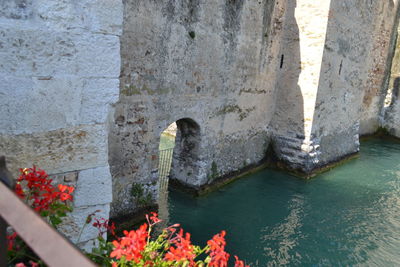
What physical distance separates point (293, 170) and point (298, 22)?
346 cm

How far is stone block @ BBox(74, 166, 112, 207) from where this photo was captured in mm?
1905

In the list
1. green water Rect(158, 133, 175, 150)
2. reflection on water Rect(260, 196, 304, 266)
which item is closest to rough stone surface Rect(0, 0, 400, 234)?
reflection on water Rect(260, 196, 304, 266)

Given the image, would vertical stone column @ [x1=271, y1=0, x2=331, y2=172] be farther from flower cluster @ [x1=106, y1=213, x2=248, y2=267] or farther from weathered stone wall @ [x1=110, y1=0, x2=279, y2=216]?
flower cluster @ [x1=106, y1=213, x2=248, y2=267]

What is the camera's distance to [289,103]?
827 cm

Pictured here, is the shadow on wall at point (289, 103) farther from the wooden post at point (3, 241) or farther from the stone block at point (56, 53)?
the wooden post at point (3, 241)

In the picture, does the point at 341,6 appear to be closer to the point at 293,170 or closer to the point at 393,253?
the point at 293,170

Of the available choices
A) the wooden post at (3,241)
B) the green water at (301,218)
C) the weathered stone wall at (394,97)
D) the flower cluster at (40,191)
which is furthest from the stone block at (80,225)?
the weathered stone wall at (394,97)

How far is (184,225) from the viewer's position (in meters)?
5.26

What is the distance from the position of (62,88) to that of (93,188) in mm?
597

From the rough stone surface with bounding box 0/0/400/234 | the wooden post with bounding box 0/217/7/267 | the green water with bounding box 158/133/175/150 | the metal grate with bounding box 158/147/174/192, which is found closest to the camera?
the wooden post with bounding box 0/217/7/267

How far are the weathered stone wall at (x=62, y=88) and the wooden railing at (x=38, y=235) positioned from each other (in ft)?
3.04

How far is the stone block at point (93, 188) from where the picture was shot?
191cm

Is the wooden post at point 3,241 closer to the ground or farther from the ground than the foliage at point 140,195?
farther from the ground

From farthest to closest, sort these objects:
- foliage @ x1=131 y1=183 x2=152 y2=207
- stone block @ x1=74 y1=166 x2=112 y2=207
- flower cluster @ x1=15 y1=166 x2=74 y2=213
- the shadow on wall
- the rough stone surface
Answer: the shadow on wall, foliage @ x1=131 y1=183 x2=152 y2=207, stone block @ x1=74 y1=166 x2=112 y2=207, the rough stone surface, flower cluster @ x1=15 y1=166 x2=74 y2=213
